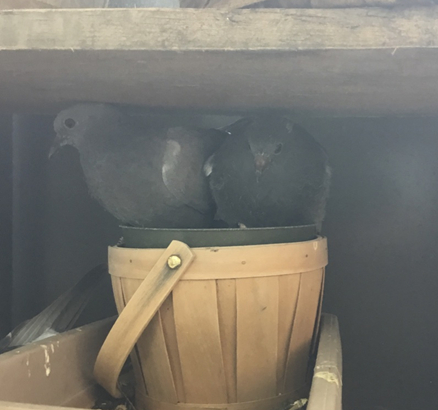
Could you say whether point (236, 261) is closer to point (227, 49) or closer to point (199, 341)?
point (199, 341)

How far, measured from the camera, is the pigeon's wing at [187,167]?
0.89m

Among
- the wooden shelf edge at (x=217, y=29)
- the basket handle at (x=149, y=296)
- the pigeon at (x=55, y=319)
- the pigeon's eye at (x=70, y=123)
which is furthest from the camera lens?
the pigeon's eye at (x=70, y=123)

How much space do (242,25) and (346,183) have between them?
65 cm

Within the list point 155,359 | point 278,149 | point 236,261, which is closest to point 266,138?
point 278,149

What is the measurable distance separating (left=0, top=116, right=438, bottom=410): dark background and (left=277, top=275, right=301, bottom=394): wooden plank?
0.44m

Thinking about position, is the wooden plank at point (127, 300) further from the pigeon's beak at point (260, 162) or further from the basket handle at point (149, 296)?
the pigeon's beak at point (260, 162)

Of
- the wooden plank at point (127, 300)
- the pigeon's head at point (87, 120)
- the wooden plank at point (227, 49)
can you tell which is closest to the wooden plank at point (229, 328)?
the wooden plank at point (127, 300)

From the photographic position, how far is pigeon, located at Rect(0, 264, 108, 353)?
0.83 m

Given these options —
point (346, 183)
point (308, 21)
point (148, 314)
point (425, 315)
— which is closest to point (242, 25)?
point (308, 21)

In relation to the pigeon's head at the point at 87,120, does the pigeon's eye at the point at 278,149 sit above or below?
below

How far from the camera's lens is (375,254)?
1.07m

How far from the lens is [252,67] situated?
0.62 m

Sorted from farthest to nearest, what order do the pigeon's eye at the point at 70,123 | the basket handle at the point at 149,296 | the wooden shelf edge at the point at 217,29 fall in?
the pigeon's eye at the point at 70,123, the basket handle at the point at 149,296, the wooden shelf edge at the point at 217,29

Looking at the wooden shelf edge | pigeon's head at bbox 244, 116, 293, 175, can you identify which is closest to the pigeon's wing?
pigeon's head at bbox 244, 116, 293, 175
